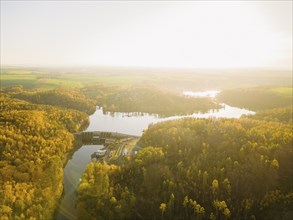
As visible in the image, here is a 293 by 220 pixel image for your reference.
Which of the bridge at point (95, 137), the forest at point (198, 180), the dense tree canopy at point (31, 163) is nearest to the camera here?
the dense tree canopy at point (31, 163)

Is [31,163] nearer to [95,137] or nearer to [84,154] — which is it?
[84,154]

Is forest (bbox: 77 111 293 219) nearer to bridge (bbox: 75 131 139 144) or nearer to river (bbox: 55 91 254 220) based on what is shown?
river (bbox: 55 91 254 220)

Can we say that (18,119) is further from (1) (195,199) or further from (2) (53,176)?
(1) (195,199)

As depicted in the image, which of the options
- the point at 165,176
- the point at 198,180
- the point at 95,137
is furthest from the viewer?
the point at 95,137

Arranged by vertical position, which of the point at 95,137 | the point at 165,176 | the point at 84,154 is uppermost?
the point at 165,176

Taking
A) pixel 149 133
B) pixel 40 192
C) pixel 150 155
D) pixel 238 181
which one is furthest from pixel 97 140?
pixel 238 181

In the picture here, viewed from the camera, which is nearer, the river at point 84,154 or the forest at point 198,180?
the forest at point 198,180

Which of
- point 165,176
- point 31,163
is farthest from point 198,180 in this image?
point 31,163

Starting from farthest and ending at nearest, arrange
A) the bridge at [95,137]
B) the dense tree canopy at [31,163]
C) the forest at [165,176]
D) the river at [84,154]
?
the bridge at [95,137], the river at [84,154], the forest at [165,176], the dense tree canopy at [31,163]

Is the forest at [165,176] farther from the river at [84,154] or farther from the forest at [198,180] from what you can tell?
the river at [84,154]

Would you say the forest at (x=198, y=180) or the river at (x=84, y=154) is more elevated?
the forest at (x=198, y=180)

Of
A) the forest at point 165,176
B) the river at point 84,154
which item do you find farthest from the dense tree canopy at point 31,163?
the river at point 84,154

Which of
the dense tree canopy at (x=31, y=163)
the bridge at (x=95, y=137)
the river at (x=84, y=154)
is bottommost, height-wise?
the river at (x=84, y=154)
